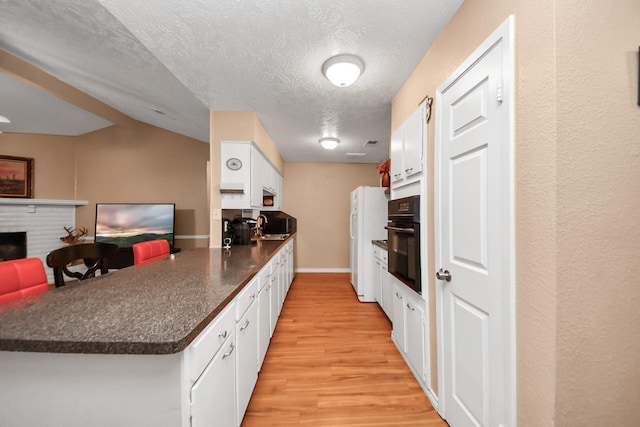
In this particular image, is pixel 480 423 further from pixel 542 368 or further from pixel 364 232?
pixel 364 232

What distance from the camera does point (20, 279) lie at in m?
1.13

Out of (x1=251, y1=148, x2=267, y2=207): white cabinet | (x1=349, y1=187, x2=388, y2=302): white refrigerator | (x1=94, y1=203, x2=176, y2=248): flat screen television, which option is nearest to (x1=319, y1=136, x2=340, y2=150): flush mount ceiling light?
(x1=349, y1=187, x2=388, y2=302): white refrigerator

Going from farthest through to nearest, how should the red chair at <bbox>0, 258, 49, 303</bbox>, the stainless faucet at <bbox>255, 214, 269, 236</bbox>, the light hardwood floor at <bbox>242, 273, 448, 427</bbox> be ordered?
the stainless faucet at <bbox>255, 214, 269, 236</bbox> → the light hardwood floor at <bbox>242, 273, 448, 427</bbox> → the red chair at <bbox>0, 258, 49, 303</bbox>

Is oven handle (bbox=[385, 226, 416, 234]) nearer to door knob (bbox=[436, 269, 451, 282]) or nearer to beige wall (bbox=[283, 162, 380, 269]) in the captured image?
door knob (bbox=[436, 269, 451, 282])

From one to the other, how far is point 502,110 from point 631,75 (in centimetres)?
36

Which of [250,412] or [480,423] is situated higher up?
[480,423]

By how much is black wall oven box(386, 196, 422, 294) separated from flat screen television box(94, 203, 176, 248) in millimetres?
Answer: 4474

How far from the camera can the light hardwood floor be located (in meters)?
1.50

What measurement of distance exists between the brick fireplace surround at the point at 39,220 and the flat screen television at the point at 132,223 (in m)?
0.61

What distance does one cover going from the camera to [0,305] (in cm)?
95

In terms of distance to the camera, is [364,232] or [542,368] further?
[364,232]

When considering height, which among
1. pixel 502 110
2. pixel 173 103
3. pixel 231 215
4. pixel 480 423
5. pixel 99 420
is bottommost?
pixel 480 423

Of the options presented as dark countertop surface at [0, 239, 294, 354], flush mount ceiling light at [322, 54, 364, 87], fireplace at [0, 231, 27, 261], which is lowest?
fireplace at [0, 231, 27, 261]

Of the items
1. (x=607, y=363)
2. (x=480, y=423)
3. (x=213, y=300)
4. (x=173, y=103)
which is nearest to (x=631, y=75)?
(x=607, y=363)
